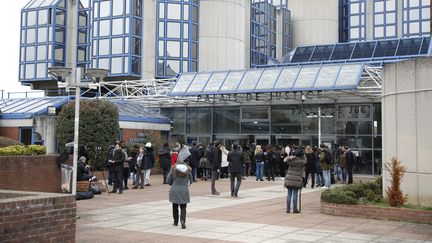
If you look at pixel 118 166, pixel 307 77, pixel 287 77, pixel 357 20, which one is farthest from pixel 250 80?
pixel 357 20

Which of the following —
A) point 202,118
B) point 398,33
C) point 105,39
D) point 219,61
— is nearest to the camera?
point 202,118

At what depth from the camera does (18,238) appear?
7.07m

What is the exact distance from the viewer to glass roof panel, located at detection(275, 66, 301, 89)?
93.2 ft

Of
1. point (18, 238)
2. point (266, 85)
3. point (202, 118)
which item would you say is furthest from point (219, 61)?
point (18, 238)

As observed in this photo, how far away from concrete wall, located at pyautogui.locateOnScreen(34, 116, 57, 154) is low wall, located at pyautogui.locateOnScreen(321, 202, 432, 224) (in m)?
16.6

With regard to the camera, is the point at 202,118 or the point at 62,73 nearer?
the point at 62,73

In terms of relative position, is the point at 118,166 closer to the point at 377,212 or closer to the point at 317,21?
the point at 377,212

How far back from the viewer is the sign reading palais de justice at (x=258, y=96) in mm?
29391

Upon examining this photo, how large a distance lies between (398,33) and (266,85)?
163ft

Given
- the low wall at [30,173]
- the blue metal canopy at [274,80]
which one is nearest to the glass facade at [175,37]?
the blue metal canopy at [274,80]

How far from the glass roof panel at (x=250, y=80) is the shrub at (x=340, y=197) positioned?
16.1 meters

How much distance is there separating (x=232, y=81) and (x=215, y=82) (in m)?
1.09

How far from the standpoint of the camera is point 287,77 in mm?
29000

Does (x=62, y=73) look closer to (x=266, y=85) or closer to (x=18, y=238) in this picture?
(x=18, y=238)
